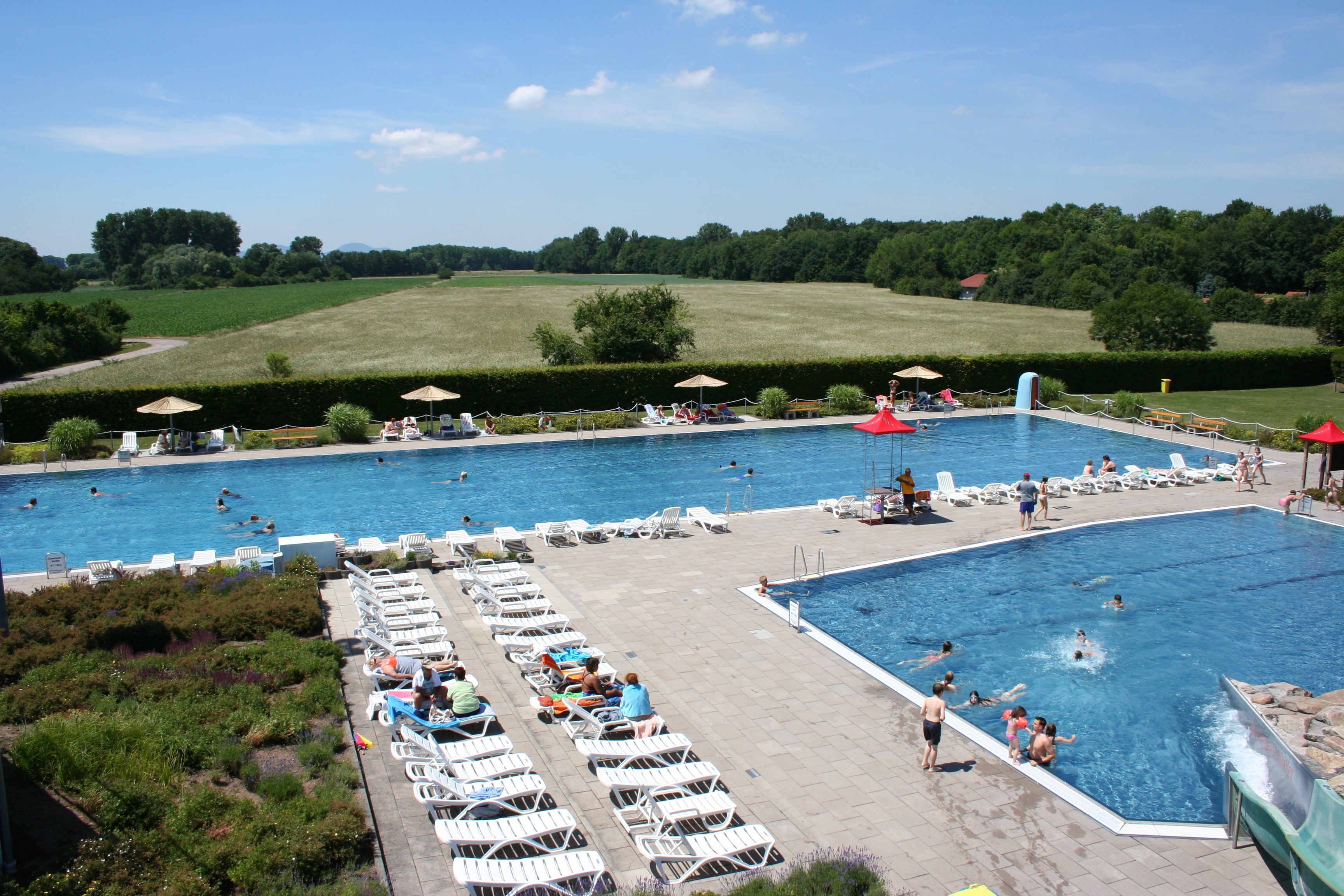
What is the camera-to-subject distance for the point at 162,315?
8581 cm

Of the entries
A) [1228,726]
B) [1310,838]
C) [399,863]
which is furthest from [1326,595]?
[399,863]

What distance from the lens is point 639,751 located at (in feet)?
30.4

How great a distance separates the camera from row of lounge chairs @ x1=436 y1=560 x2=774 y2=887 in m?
7.66

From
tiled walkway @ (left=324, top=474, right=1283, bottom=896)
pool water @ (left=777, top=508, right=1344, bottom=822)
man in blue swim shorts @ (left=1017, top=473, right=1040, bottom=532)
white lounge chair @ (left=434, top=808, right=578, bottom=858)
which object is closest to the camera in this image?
white lounge chair @ (left=434, top=808, right=578, bottom=858)

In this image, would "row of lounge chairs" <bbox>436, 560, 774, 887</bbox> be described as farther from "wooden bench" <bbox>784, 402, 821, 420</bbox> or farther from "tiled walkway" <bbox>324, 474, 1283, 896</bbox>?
"wooden bench" <bbox>784, 402, 821, 420</bbox>

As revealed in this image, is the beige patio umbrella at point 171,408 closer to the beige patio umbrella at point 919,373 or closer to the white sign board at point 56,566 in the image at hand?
the white sign board at point 56,566

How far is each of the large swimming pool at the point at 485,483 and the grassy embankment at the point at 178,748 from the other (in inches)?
297

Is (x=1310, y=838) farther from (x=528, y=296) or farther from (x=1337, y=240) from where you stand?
(x=528, y=296)

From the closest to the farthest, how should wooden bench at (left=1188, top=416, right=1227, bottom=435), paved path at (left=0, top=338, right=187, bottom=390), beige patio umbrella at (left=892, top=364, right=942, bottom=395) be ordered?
wooden bench at (left=1188, top=416, right=1227, bottom=435) < beige patio umbrella at (left=892, top=364, right=942, bottom=395) < paved path at (left=0, top=338, right=187, bottom=390)

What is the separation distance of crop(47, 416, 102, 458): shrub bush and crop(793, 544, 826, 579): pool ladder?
22.4 m

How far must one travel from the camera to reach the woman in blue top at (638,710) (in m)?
9.81

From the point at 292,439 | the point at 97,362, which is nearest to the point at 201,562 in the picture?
the point at 292,439

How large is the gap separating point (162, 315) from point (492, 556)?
273ft

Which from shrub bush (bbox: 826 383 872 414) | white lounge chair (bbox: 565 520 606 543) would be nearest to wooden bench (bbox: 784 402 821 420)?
shrub bush (bbox: 826 383 872 414)
